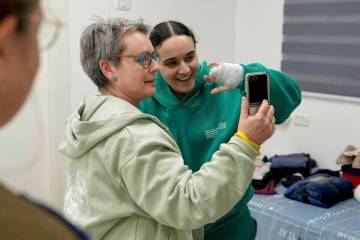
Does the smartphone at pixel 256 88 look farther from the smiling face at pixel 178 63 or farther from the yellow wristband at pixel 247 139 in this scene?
the smiling face at pixel 178 63

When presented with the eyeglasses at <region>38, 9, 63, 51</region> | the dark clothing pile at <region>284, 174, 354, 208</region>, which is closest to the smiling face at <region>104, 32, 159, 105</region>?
the eyeglasses at <region>38, 9, 63, 51</region>

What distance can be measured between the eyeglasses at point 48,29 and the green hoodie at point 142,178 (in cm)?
56

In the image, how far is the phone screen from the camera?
1336mm

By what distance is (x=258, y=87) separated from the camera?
1.37 m

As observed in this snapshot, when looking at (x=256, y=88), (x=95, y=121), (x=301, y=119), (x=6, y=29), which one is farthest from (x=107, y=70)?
(x=301, y=119)

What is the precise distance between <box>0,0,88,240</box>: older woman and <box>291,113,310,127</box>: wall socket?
290 centimetres

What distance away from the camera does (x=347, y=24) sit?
2881mm

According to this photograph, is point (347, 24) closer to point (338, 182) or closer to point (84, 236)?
point (338, 182)

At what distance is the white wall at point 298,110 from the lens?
9.73 feet

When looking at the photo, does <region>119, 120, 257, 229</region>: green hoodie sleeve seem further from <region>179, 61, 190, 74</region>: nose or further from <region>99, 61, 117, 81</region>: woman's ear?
<region>179, 61, 190, 74</region>: nose

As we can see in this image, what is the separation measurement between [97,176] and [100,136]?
100mm

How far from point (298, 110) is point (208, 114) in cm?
174

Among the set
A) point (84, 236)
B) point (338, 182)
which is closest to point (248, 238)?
point (338, 182)

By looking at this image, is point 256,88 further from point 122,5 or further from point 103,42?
point 122,5
